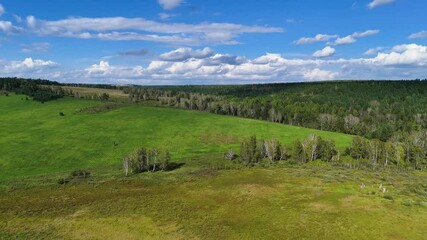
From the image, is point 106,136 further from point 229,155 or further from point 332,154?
point 332,154

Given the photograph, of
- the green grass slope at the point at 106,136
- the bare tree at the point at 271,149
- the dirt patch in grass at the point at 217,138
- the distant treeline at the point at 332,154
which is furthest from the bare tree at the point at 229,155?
the dirt patch in grass at the point at 217,138

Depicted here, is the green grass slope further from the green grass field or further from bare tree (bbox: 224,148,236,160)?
bare tree (bbox: 224,148,236,160)

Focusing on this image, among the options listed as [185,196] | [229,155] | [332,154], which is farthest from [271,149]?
[185,196]

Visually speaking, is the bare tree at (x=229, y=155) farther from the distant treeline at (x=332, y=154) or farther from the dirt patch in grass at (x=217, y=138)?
the dirt patch in grass at (x=217, y=138)

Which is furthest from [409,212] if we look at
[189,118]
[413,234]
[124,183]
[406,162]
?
[189,118]

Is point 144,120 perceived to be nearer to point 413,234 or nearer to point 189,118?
point 189,118
